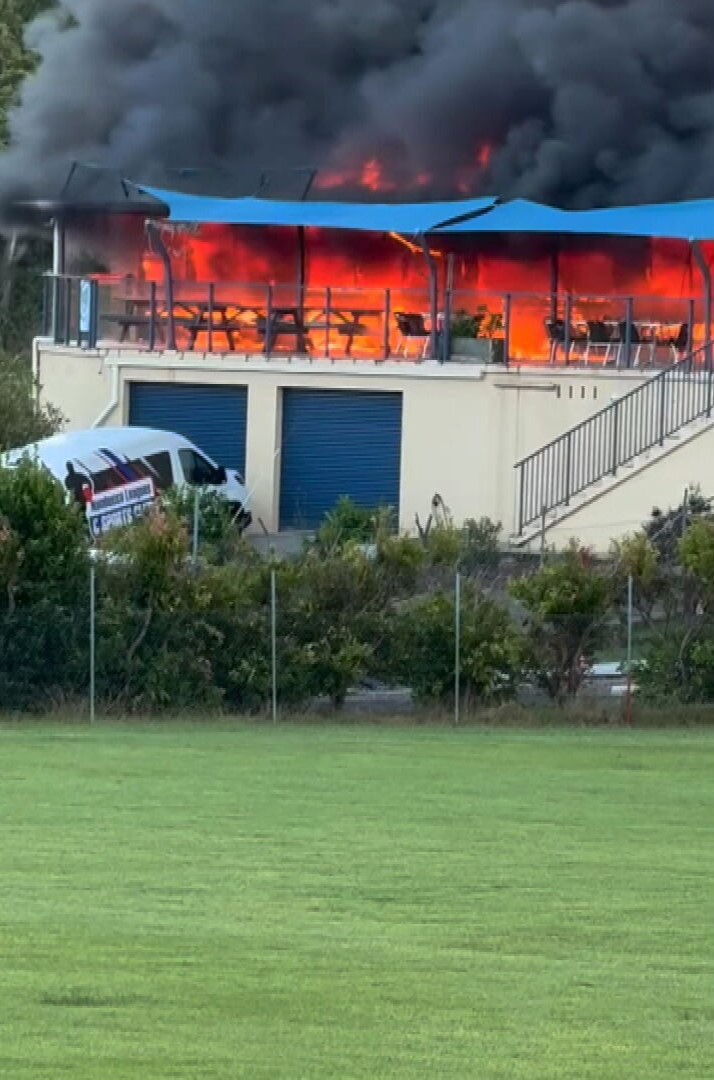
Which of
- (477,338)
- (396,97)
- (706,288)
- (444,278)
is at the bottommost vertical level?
(477,338)

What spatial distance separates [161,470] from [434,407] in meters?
4.70

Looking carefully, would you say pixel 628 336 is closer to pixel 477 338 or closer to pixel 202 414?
pixel 477 338

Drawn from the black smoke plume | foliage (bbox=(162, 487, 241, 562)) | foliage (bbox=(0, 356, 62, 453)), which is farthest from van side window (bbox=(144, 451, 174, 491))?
the black smoke plume

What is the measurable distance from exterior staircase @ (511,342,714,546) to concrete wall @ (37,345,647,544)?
0.54 metres

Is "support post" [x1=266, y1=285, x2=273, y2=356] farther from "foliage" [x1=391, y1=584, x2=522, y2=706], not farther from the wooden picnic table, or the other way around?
"foliage" [x1=391, y1=584, x2=522, y2=706]

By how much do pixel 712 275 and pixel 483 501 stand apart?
570 cm

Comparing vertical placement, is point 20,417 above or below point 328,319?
below

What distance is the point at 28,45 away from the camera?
5797cm

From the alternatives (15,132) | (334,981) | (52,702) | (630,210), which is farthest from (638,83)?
(334,981)

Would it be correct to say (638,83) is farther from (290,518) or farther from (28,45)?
(28,45)

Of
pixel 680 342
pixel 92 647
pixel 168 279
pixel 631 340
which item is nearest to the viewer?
pixel 92 647

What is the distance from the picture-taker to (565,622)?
25141 millimetres

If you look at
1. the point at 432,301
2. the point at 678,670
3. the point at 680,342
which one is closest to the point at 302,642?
the point at 678,670

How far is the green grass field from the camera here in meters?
9.54
